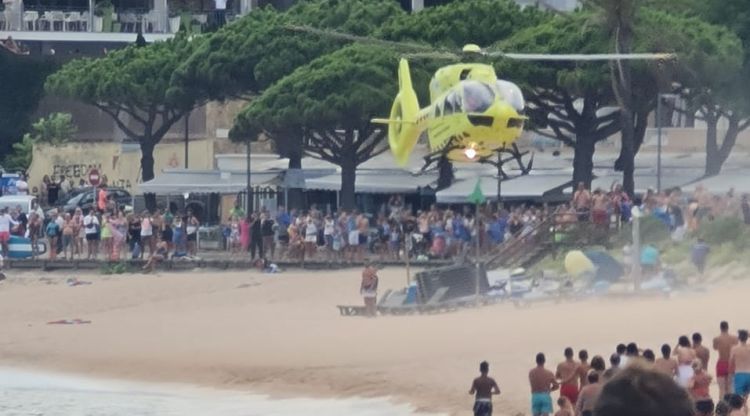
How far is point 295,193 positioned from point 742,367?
34057 millimetres

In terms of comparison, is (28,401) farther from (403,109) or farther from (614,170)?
(614,170)

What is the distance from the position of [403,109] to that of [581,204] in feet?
16.1

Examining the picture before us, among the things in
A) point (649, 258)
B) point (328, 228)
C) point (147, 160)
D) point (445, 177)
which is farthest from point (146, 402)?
point (147, 160)

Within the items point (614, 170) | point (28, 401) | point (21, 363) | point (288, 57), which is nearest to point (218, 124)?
point (288, 57)

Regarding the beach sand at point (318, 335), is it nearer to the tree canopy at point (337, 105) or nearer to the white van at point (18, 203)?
the tree canopy at point (337, 105)

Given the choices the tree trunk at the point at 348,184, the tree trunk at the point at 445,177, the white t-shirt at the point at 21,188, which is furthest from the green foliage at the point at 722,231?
→ the white t-shirt at the point at 21,188

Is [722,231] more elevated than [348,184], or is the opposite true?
[348,184]

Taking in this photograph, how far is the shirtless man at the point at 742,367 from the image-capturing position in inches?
650

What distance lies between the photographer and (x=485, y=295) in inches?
1220

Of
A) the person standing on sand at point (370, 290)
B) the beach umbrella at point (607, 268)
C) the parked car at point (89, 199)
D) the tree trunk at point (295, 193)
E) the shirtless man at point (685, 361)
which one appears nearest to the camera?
the shirtless man at point (685, 361)

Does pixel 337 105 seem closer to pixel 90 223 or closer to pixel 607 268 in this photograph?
pixel 90 223

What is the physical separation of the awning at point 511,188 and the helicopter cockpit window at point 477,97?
1534cm

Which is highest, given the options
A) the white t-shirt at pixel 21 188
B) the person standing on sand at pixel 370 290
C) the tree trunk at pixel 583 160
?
the tree trunk at pixel 583 160

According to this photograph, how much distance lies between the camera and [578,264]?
101ft
